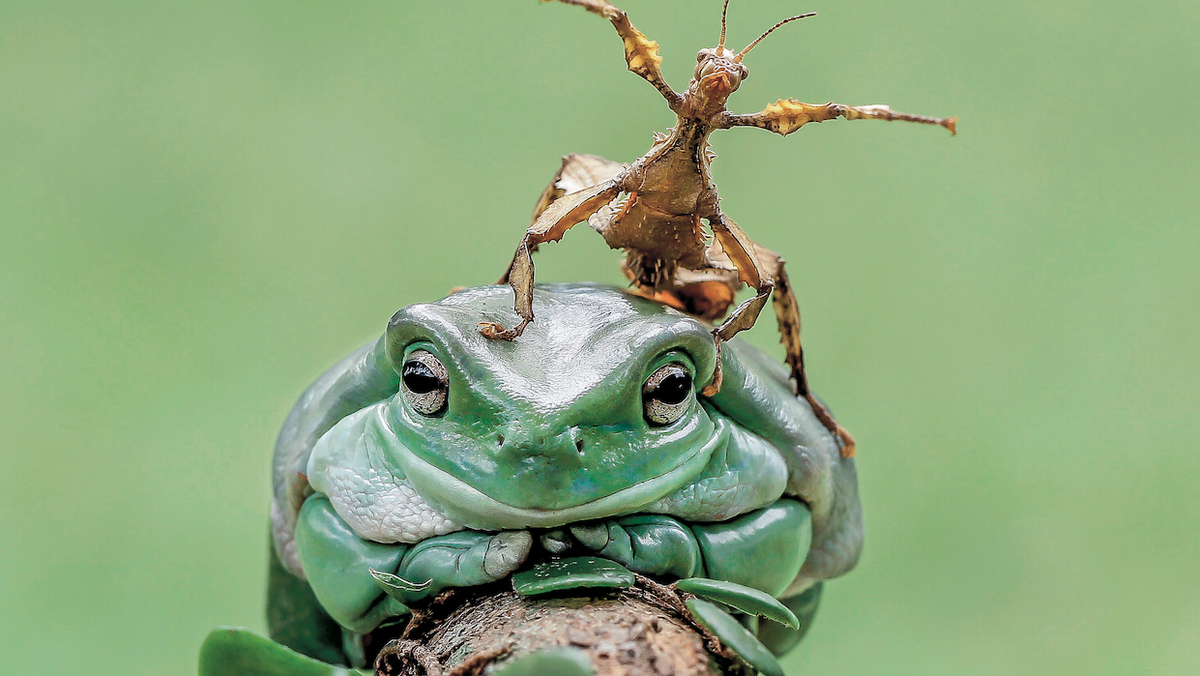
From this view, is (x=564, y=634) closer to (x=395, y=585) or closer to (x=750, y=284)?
(x=395, y=585)

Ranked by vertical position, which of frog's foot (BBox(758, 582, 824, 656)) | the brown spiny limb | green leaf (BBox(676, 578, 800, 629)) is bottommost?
frog's foot (BBox(758, 582, 824, 656))

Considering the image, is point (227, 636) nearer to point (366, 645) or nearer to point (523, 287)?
point (366, 645)

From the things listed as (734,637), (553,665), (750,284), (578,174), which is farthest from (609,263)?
(553,665)

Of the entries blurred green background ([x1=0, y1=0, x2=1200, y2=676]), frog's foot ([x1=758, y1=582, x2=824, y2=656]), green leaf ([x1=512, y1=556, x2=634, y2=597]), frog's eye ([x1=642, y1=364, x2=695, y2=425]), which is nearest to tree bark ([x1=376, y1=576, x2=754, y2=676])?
green leaf ([x1=512, y1=556, x2=634, y2=597])

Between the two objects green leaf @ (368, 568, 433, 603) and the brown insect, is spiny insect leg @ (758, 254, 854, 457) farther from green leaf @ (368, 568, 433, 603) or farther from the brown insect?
green leaf @ (368, 568, 433, 603)

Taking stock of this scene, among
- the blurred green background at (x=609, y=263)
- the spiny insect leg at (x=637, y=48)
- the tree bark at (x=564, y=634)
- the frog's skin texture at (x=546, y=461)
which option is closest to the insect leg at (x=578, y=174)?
the frog's skin texture at (x=546, y=461)

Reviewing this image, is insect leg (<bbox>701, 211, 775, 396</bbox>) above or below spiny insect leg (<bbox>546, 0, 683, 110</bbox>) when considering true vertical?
below

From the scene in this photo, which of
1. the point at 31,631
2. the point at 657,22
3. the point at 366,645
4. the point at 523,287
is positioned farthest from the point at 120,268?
the point at 523,287
